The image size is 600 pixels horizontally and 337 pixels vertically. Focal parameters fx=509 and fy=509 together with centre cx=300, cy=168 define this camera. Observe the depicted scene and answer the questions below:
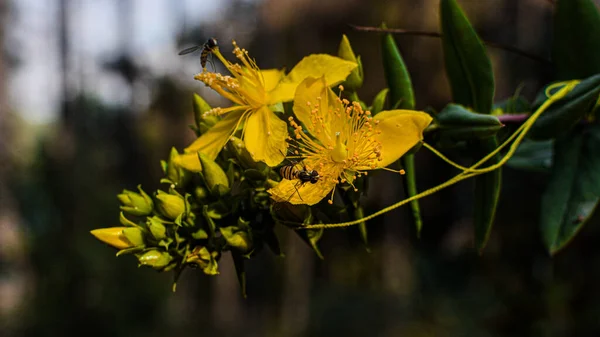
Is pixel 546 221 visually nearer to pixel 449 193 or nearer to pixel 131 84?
pixel 449 193

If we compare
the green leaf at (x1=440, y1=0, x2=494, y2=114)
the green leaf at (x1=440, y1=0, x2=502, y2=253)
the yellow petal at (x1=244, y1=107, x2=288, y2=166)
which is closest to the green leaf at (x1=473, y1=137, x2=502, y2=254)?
the green leaf at (x1=440, y1=0, x2=502, y2=253)

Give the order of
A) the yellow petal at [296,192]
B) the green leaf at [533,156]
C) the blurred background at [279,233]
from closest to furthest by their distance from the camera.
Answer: the yellow petal at [296,192] → the green leaf at [533,156] → the blurred background at [279,233]

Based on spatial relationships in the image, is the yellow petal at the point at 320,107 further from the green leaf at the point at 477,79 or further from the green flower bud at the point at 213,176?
the green leaf at the point at 477,79

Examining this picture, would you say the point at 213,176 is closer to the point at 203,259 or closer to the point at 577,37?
the point at 203,259

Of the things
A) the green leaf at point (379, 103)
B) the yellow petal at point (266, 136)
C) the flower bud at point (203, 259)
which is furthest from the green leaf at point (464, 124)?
the flower bud at point (203, 259)

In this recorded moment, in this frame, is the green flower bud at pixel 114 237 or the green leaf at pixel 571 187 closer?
the green flower bud at pixel 114 237

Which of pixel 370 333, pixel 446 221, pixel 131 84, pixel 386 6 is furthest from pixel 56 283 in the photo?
pixel 446 221
